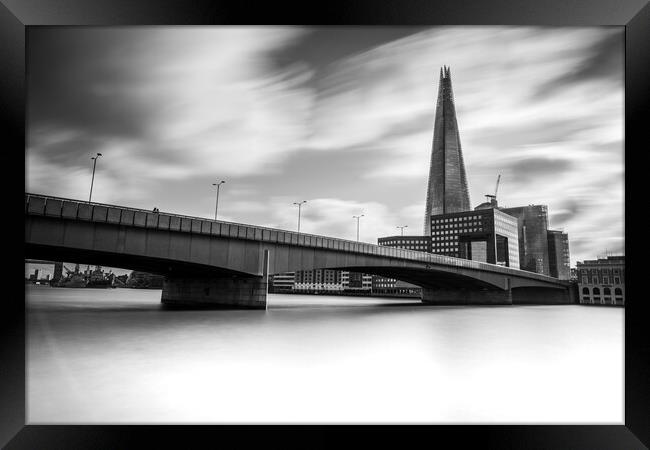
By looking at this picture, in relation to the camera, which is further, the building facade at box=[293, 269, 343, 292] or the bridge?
the building facade at box=[293, 269, 343, 292]

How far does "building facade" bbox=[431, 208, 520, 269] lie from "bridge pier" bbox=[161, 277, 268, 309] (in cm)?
8384

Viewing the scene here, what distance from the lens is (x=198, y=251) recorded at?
29109mm

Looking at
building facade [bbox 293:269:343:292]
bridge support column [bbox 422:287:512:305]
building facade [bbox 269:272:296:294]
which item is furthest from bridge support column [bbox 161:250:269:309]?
building facade [bbox 269:272:296:294]

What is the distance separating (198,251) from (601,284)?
60.9 meters

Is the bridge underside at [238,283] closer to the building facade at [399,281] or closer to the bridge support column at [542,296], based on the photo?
the bridge support column at [542,296]

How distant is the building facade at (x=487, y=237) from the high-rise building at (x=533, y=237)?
2.33 meters

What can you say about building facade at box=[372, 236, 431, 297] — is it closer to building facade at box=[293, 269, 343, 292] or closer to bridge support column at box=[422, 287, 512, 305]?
building facade at box=[293, 269, 343, 292]

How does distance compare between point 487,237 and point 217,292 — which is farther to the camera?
point 487,237

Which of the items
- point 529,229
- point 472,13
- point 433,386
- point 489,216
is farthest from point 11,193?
point 529,229

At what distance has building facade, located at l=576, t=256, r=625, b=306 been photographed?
64500mm

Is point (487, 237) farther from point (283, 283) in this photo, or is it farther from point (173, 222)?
point (173, 222)

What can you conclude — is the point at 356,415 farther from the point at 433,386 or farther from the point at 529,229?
the point at 529,229

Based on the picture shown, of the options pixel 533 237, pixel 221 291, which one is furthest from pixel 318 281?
pixel 221 291

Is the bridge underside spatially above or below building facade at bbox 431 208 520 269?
below
